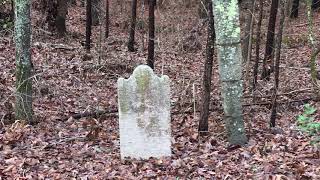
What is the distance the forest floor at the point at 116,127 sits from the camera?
22.9 ft

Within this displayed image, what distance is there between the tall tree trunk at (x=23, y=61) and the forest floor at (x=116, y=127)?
1.27ft

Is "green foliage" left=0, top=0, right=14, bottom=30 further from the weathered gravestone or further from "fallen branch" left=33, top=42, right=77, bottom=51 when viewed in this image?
the weathered gravestone

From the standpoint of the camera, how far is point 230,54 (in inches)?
294

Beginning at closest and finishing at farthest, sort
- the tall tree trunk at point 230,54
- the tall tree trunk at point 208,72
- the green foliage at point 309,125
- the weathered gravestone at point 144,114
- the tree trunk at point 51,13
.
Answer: the green foliage at point 309,125 < the tall tree trunk at point 230,54 < the weathered gravestone at point 144,114 < the tall tree trunk at point 208,72 < the tree trunk at point 51,13

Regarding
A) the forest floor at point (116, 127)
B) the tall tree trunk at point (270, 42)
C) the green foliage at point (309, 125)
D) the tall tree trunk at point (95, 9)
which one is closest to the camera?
the green foliage at point (309, 125)

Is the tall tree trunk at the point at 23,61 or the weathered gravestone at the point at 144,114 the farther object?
the tall tree trunk at the point at 23,61

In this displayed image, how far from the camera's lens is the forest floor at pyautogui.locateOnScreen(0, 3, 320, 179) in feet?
22.9

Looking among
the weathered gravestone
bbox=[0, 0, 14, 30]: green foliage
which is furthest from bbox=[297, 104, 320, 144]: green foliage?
bbox=[0, 0, 14, 30]: green foliage

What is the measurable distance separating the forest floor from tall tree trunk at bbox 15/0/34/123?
1.27ft

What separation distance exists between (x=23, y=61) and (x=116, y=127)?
2376mm

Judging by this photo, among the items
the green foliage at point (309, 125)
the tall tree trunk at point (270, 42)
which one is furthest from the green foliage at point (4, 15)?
the green foliage at point (309, 125)

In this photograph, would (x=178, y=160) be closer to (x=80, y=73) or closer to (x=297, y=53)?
(x=80, y=73)

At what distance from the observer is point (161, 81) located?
7.74 meters

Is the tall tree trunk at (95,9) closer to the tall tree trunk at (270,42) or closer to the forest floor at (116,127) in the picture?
the forest floor at (116,127)
